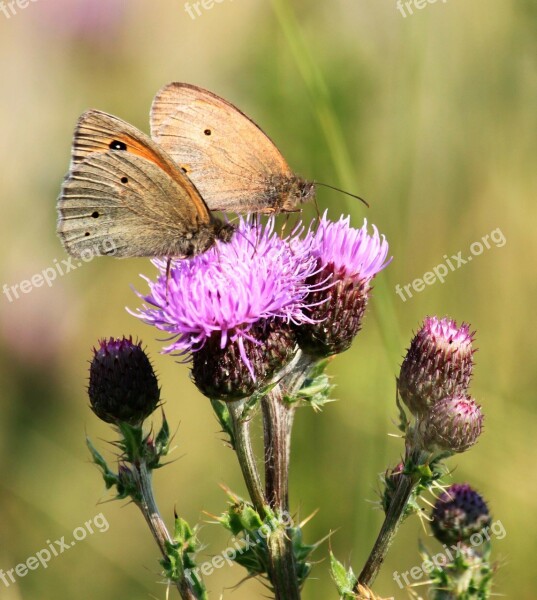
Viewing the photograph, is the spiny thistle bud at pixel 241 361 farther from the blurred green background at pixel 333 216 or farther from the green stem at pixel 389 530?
the blurred green background at pixel 333 216

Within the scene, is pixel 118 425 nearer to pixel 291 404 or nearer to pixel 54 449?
pixel 291 404

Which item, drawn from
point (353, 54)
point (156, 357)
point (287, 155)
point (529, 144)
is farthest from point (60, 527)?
point (529, 144)

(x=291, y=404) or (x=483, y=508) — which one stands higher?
(x=291, y=404)

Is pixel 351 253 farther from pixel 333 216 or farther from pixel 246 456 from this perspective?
pixel 333 216

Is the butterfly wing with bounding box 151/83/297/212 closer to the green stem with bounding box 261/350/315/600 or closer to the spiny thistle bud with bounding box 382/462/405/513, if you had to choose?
the green stem with bounding box 261/350/315/600

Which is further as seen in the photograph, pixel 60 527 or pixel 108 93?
pixel 108 93

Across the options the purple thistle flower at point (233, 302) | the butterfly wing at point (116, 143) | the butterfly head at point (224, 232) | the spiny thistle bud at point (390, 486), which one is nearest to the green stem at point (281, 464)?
the purple thistle flower at point (233, 302)
